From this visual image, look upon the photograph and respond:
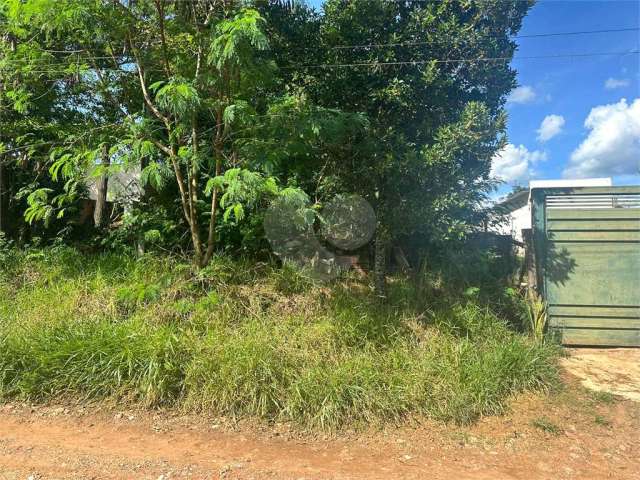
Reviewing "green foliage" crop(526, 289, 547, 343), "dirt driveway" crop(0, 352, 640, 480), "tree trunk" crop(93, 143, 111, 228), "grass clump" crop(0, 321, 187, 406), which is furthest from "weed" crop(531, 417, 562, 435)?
"tree trunk" crop(93, 143, 111, 228)

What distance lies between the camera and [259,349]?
431 cm

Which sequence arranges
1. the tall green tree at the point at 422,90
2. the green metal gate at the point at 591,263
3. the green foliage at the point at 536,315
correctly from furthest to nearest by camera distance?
the green metal gate at the point at 591,263 → the green foliage at the point at 536,315 → the tall green tree at the point at 422,90

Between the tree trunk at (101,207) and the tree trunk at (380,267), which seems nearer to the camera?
the tree trunk at (380,267)

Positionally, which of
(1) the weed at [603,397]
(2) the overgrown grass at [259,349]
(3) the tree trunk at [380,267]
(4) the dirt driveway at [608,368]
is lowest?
(1) the weed at [603,397]

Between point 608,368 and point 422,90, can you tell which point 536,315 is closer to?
point 608,368

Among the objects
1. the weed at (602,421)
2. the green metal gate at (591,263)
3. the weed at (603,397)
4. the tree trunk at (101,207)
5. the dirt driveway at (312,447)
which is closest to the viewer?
the dirt driveway at (312,447)

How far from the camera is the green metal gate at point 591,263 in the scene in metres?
5.80

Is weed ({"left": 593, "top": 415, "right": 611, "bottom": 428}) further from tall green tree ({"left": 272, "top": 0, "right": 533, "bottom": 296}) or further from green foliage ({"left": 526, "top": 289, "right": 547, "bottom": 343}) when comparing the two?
tall green tree ({"left": 272, "top": 0, "right": 533, "bottom": 296})

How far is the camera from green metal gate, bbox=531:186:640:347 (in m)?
5.80

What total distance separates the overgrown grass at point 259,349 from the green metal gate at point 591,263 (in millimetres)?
1080

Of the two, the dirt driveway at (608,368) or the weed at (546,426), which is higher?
the dirt driveway at (608,368)

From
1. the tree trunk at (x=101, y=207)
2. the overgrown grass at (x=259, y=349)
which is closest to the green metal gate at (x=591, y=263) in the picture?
the overgrown grass at (x=259, y=349)

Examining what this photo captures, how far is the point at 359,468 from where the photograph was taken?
127 inches

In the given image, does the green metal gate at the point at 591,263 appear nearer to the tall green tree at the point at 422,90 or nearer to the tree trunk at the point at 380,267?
the tall green tree at the point at 422,90
